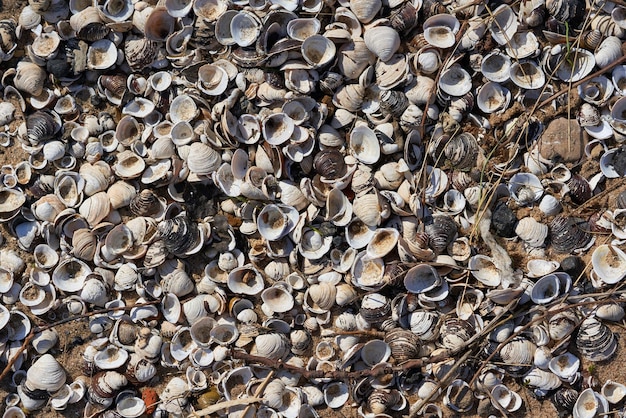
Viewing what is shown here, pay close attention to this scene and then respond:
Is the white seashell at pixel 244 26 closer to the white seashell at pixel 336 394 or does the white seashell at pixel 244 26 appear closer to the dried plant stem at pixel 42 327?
the dried plant stem at pixel 42 327

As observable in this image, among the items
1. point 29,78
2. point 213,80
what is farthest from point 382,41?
point 29,78

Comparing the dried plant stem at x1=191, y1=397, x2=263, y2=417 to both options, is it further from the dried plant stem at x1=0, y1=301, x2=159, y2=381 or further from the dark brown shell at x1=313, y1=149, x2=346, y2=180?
the dark brown shell at x1=313, y1=149, x2=346, y2=180

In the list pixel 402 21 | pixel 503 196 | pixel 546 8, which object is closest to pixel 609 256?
pixel 503 196

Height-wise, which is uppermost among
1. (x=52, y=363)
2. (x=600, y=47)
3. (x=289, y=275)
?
(x=600, y=47)

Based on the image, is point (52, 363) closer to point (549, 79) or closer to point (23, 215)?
point (23, 215)

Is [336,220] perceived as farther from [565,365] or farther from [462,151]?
[565,365]

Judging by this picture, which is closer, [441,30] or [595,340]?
[595,340]

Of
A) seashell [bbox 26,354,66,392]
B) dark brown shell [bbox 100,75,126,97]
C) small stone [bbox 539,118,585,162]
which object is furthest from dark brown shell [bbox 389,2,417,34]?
seashell [bbox 26,354,66,392]
